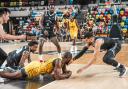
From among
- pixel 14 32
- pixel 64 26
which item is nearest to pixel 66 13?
pixel 64 26

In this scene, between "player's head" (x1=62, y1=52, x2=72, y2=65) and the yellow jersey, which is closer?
"player's head" (x1=62, y1=52, x2=72, y2=65)

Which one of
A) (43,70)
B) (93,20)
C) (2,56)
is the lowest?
(93,20)

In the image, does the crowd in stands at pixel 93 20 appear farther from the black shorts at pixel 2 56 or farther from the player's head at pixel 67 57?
the player's head at pixel 67 57

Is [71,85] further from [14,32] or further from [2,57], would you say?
[14,32]

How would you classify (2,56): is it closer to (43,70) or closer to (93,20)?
(43,70)

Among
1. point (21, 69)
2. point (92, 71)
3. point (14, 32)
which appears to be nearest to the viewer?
point (21, 69)

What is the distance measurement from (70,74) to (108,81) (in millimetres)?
927

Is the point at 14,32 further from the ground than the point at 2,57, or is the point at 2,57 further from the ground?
the point at 2,57

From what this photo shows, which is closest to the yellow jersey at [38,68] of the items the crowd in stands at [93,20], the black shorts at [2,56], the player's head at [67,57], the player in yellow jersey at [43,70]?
the player in yellow jersey at [43,70]

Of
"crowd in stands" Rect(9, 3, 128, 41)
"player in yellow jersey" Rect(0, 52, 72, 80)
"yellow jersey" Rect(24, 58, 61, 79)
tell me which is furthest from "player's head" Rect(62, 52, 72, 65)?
"crowd in stands" Rect(9, 3, 128, 41)

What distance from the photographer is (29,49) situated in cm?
864

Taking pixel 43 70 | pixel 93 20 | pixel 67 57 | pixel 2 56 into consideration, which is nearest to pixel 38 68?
pixel 43 70

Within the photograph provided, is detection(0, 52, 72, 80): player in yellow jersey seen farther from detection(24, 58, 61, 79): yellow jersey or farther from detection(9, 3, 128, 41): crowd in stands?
detection(9, 3, 128, 41): crowd in stands

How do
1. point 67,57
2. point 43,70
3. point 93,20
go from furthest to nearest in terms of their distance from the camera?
point 93,20
point 43,70
point 67,57
